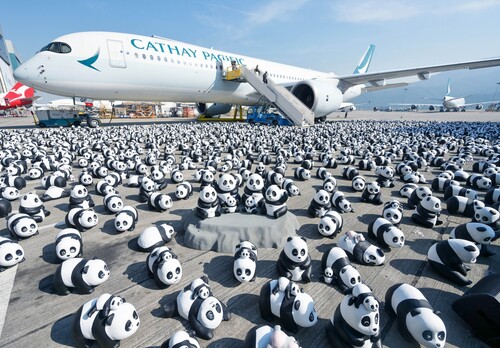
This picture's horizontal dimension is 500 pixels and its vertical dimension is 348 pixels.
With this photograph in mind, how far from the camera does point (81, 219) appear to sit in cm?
471

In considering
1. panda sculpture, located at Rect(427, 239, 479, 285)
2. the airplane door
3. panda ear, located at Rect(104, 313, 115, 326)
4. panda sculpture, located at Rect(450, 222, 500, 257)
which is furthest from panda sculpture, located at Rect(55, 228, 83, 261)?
the airplane door

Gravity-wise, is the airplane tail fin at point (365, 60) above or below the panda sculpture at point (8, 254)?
above

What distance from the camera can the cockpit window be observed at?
16219mm

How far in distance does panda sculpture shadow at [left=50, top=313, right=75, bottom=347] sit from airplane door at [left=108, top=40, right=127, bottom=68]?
63.9ft

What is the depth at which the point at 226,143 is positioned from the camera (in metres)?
13.8

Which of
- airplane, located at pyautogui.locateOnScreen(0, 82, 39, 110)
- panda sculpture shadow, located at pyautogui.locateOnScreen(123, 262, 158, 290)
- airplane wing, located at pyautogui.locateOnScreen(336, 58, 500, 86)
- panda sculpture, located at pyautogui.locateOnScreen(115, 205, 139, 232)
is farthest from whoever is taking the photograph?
airplane, located at pyautogui.locateOnScreen(0, 82, 39, 110)

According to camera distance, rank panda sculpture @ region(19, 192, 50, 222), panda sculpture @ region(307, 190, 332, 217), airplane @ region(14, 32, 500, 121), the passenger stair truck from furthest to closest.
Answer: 1. the passenger stair truck
2. airplane @ region(14, 32, 500, 121)
3. panda sculpture @ region(307, 190, 332, 217)
4. panda sculpture @ region(19, 192, 50, 222)

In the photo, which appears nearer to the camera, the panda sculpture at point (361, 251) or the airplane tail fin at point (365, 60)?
the panda sculpture at point (361, 251)

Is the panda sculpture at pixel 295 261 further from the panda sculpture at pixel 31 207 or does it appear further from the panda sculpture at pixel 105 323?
the panda sculpture at pixel 31 207

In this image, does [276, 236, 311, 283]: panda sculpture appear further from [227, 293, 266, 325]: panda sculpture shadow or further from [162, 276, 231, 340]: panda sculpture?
[162, 276, 231, 340]: panda sculpture

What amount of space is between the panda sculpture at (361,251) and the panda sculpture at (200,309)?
2142 mm

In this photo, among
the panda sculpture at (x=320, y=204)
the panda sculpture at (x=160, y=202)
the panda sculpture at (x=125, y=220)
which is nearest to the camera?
the panda sculpture at (x=125, y=220)

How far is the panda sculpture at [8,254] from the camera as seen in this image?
3.56 metres

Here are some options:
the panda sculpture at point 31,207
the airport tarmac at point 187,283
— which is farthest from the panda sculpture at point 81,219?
the panda sculpture at point 31,207
